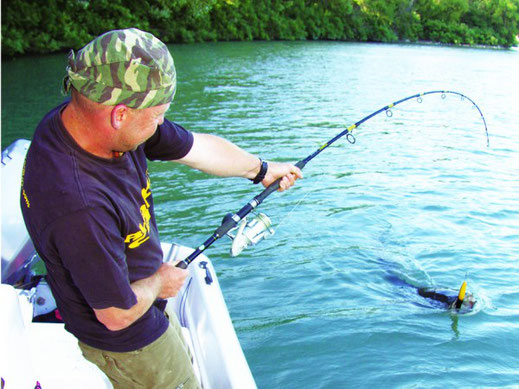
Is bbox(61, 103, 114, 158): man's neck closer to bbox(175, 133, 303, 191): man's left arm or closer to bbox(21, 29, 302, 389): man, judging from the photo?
bbox(21, 29, 302, 389): man

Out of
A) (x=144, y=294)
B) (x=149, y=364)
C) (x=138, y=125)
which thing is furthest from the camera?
(x=149, y=364)

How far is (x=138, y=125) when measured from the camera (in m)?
1.80

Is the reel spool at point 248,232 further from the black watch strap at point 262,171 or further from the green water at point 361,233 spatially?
the green water at point 361,233

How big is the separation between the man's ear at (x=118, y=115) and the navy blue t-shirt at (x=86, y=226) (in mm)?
136

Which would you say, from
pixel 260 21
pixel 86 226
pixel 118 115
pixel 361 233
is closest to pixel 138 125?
pixel 118 115

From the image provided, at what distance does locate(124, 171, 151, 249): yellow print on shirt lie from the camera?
195cm

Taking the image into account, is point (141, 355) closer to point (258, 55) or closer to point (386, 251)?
point (386, 251)

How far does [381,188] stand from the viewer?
326 inches

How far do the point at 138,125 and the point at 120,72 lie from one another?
0.19 m

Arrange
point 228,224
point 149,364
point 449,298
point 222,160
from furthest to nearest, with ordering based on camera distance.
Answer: point 449,298
point 228,224
point 222,160
point 149,364

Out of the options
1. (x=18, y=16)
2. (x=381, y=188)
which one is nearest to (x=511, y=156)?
(x=381, y=188)

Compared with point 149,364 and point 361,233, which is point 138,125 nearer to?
point 149,364

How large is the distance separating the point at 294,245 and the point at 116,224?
4.57m

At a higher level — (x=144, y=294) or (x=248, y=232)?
(x=144, y=294)
